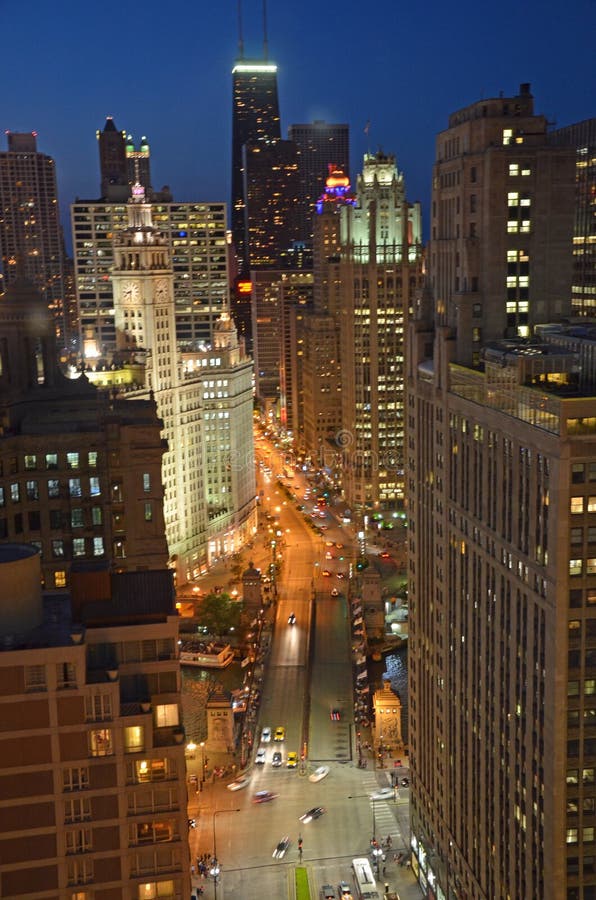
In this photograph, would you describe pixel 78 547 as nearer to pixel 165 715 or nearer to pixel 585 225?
pixel 165 715

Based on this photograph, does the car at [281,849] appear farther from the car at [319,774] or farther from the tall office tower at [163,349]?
the tall office tower at [163,349]

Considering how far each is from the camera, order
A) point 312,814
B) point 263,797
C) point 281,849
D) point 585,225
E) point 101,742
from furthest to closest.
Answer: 1. point 585,225
2. point 263,797
3. point 312,814
4. point 281,849
5. point 101,742

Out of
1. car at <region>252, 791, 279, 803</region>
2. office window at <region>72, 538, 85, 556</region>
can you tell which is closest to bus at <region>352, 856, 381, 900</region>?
car at <region>252, 791, 279, 803</region>

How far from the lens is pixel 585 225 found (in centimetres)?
15325

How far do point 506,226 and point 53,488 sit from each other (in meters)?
48.4

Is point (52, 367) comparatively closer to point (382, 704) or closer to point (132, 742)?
point (132, 742)

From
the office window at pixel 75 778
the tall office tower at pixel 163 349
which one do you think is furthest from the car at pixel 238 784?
the office window at pixel 75 778

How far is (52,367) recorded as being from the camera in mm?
83438

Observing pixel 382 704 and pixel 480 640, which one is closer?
pixel 480 640

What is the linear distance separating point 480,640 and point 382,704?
149 feet

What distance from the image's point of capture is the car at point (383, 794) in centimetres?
11200

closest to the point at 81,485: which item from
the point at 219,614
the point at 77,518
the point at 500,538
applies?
the point at 77,518

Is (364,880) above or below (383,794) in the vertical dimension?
above

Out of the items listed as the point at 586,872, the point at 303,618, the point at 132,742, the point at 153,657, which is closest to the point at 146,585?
the point at 153,657
